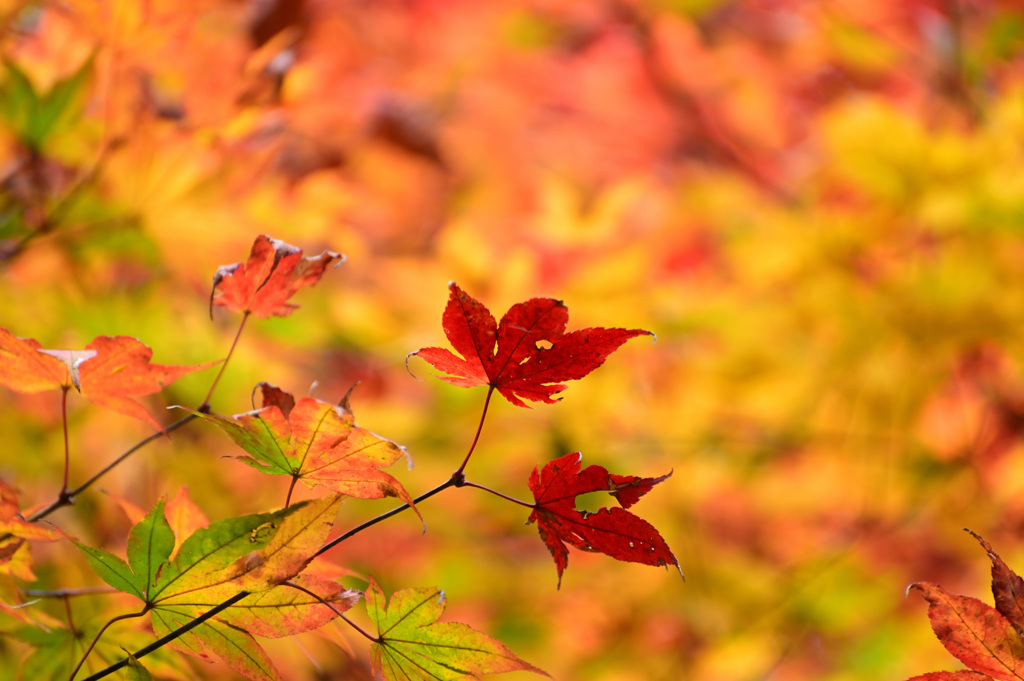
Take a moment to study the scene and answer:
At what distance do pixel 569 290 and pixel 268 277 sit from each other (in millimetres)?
849

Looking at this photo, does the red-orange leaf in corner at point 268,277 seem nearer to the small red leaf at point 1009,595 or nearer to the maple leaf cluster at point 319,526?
the maple leaf cluster at point 319,526

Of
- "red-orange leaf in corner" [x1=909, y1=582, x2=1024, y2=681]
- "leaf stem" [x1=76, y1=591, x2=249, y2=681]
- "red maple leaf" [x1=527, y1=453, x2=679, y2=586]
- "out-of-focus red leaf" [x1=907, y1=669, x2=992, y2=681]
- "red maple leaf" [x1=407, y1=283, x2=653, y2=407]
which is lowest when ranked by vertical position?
"leaf stem" [x1=76, y1=591, x2=249, y2=681]

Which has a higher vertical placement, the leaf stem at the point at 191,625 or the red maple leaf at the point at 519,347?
the red maple leaf at the point at 519,347

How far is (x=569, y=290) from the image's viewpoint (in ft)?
3.84

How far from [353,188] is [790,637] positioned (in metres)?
1.20

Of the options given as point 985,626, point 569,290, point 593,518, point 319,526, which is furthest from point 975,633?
point 569,290

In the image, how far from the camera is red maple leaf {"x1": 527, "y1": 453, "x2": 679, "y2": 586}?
0.94 feet

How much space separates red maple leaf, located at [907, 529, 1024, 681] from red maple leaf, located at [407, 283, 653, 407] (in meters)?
0.16

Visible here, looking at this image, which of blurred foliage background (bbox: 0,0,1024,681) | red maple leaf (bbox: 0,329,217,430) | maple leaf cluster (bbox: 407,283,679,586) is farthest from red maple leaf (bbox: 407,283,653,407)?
blurred foliage background (bbox: 0,0,1024,681)

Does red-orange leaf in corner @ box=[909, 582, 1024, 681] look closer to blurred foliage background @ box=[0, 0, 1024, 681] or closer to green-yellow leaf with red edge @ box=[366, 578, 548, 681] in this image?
green-yellow leaf with red edge @ box=[366, 578, 548, 681]

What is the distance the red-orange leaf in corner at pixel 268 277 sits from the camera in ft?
1.11

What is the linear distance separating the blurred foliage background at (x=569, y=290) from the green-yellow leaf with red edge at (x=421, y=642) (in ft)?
0.44

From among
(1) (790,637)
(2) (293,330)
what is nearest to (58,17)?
(2) (293,330)

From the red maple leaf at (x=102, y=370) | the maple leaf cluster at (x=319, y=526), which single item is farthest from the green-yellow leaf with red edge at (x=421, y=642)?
the red maple leaf at (x=102, y=370)
